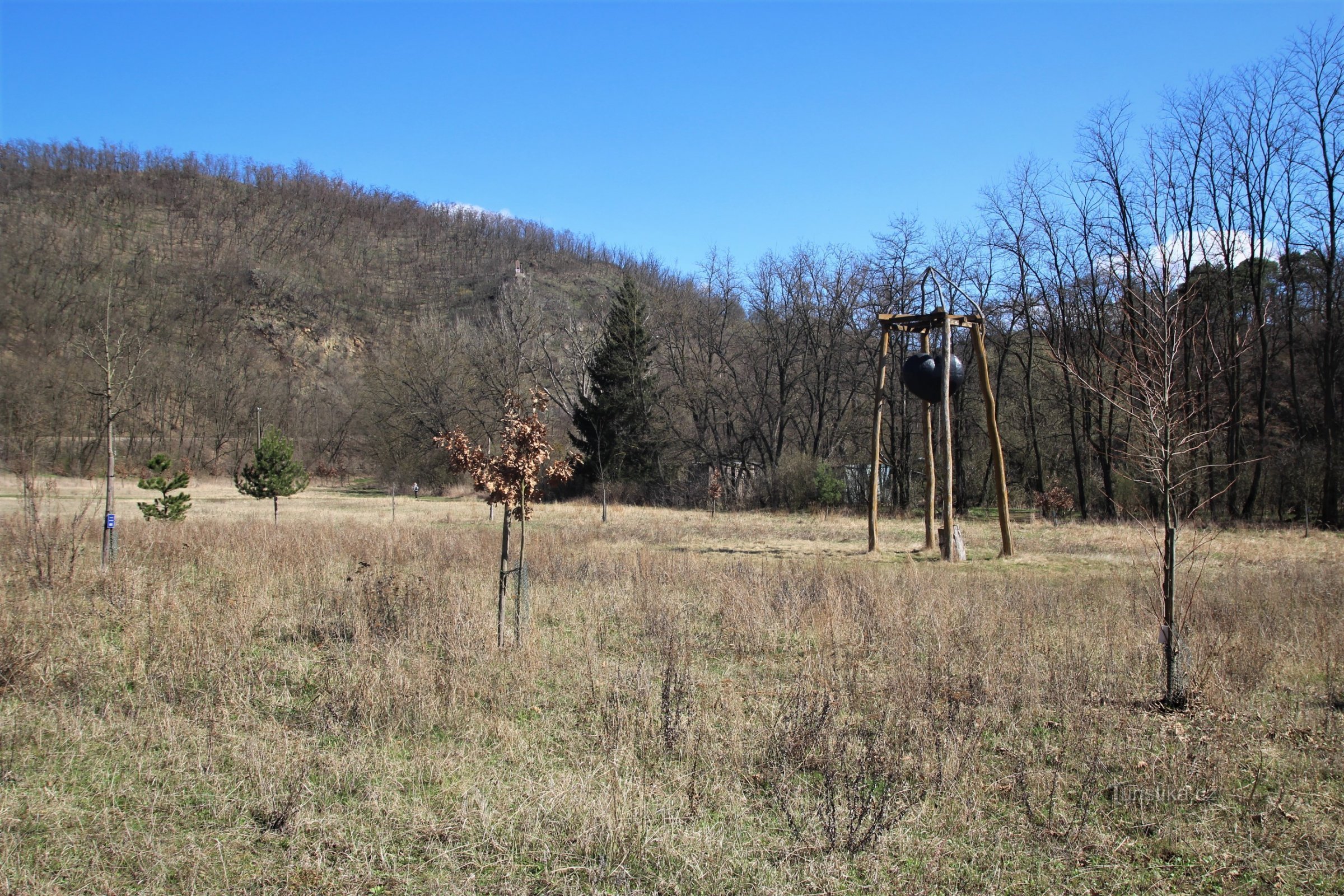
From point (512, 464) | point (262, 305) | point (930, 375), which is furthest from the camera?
point (262, 305)

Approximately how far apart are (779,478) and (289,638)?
24.0 metres

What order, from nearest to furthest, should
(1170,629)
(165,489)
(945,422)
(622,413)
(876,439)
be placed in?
(1170,629)
(945,422)
(876,439)
(165,489)
(622,413)

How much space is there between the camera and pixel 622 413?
3597 centimetres

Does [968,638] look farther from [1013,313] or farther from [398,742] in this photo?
[1013,313]

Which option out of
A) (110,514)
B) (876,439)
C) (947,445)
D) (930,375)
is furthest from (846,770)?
(876,439)

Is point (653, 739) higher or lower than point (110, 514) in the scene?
lower

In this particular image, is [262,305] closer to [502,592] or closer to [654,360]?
[654,360]

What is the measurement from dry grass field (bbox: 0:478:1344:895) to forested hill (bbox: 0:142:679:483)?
6811 mm

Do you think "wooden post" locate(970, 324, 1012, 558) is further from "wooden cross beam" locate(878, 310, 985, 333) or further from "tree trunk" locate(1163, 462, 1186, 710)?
"tree trunk" locate(1163, 462, 1186, 710)

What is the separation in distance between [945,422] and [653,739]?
409 inches

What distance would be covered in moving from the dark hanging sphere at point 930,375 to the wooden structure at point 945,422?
5.3 inches

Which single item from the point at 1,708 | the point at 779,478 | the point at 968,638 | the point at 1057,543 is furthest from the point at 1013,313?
the point at 1,708

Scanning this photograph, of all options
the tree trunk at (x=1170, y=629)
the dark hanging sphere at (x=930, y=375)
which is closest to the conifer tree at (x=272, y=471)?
the dark hanging sphere at (x=930, y=375)

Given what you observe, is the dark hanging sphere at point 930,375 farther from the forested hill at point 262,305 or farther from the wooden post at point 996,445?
the forested hill at point 262,305
